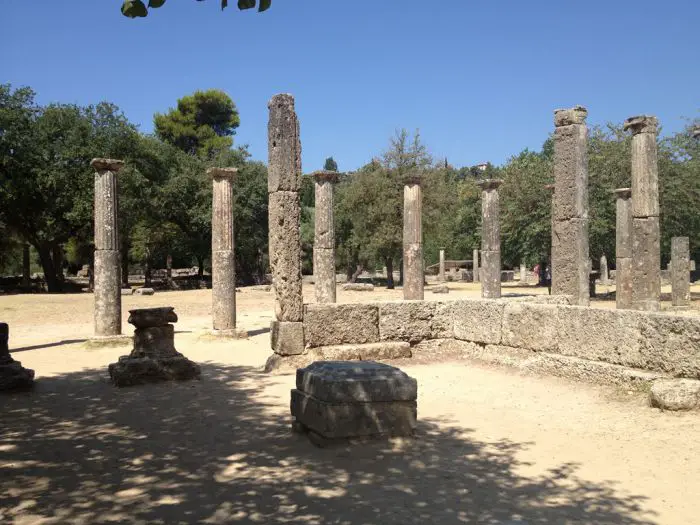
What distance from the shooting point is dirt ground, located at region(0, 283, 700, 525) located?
4.17 m

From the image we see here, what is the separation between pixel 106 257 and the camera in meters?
13.6

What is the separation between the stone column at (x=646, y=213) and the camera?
1341cm

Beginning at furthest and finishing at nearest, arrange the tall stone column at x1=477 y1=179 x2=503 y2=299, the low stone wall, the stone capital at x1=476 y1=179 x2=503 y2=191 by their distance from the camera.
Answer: the stone capital at x1=476 y1=179 x2=503 y2=191 < the tall stone column at x1=477 y1=179 x2=503 y2=299 < the low stone wall

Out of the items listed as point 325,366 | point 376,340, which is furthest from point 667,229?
point 325,366

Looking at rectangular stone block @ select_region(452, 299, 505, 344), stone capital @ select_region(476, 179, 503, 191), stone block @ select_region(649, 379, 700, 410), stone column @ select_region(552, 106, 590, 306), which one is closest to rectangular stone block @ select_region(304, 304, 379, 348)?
rectangular stone block @ select_region(452, 299, 505, 344)

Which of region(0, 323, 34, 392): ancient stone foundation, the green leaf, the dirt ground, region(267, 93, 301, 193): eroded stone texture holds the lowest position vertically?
the dirt ground

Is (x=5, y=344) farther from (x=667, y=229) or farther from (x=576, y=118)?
(x=667, y=229)

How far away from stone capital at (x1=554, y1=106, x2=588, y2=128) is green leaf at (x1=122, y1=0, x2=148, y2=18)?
34.7ft

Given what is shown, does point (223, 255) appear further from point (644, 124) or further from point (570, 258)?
point (644, 124)

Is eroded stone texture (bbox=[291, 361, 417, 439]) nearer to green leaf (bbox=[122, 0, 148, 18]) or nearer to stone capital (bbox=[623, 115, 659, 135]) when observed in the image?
green leaf (bbox=[122, 0, 148, 18])

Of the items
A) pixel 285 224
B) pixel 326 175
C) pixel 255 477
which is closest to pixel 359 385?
pixel 255 477

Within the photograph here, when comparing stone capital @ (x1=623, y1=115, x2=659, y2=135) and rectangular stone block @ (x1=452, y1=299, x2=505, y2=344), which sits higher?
stone capital @ (x1=623, y1=115, x2=659, y2=135)

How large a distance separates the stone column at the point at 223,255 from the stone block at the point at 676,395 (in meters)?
9.77

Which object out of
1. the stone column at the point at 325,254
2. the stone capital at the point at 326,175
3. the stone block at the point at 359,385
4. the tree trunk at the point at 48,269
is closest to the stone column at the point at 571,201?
the stone column at the point at 325,254
